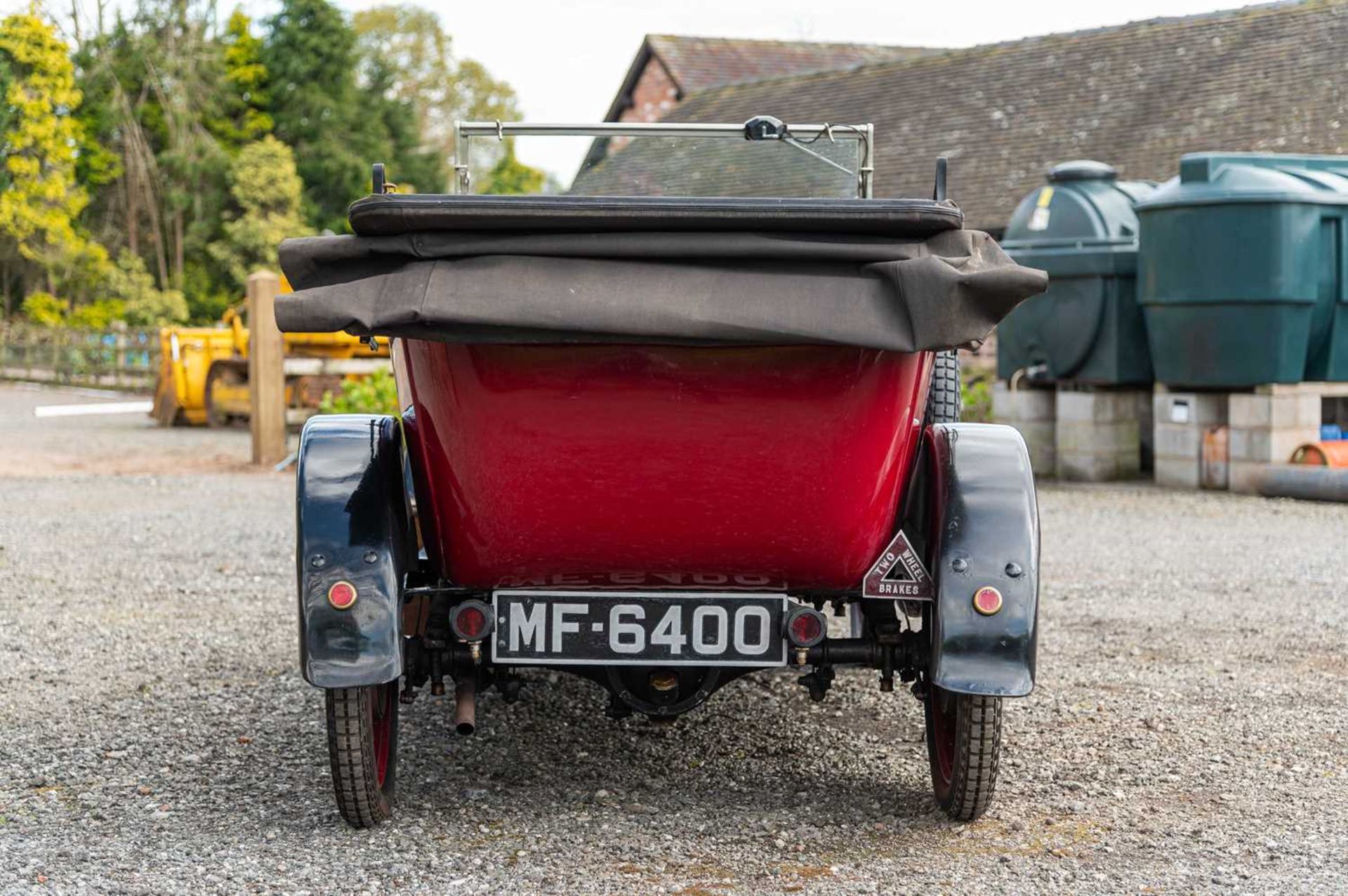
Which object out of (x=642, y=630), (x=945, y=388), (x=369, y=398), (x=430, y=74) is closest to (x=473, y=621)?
(x=642, y=630)

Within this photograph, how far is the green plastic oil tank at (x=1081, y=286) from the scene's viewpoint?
38.0 feet

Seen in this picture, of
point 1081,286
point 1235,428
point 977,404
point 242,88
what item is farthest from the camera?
point 242,88

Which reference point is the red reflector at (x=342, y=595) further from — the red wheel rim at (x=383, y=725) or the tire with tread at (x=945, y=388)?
the tire with tread at (x=945, y=388)

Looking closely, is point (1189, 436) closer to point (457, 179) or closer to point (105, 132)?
point (457, 179)

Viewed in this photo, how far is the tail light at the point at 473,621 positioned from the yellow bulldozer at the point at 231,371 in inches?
510

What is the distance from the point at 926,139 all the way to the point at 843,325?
2009 centimetres

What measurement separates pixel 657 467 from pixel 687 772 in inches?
48.3

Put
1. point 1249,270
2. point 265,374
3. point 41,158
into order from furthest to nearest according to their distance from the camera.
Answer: point 41,158
point 265,374
point 1249,270

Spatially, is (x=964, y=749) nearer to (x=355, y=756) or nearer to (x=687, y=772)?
(x=687, y=772)

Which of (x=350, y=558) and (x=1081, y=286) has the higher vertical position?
(x=1081, y=286)

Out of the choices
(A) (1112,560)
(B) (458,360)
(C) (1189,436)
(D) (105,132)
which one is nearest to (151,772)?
(B) (458,360)

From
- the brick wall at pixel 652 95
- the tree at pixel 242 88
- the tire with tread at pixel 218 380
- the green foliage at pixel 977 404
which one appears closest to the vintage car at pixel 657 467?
the green foliage at pixel 977 404

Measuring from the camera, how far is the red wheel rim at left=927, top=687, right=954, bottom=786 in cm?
379

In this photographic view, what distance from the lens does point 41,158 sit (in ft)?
122
